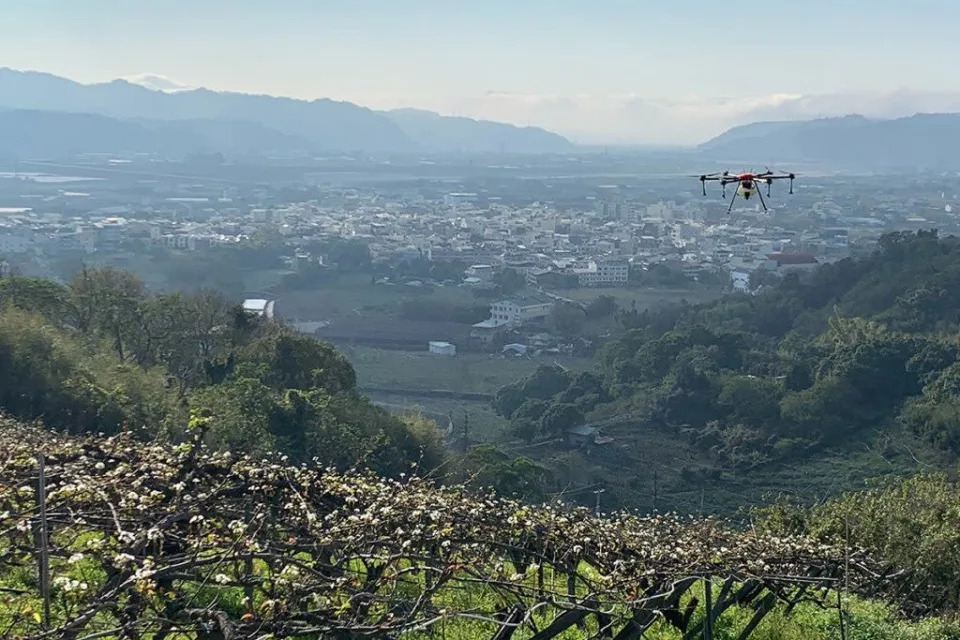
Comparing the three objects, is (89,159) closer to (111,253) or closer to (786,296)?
(111,253)

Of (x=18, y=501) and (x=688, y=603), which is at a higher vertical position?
(x=18, y=501)

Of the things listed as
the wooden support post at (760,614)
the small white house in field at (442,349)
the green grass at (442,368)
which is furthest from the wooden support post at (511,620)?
the small white house in field at (442,349)

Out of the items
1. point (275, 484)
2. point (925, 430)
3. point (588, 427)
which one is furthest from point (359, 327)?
point (275, 484)

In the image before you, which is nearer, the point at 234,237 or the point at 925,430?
the point at 925,430

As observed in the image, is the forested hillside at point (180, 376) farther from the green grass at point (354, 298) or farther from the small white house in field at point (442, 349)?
the green grass at point (354, 298)

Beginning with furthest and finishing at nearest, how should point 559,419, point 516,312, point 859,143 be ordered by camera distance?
1. point 859,143
2. point 516,312
3. point 559,419

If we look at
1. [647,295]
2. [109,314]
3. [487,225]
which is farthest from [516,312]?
[487,225]

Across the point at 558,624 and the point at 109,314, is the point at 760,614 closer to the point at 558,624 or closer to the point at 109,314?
the point at 558,624
